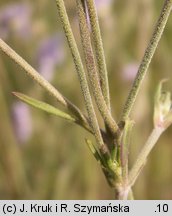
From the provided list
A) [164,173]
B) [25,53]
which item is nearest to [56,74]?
[25,53]

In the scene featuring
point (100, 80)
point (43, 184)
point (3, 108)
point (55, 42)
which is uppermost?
point (55, 42)

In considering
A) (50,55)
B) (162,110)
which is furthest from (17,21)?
(162,110)

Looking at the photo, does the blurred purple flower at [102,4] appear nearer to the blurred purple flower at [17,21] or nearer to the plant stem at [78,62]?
the blurred purple flower at [17,21]

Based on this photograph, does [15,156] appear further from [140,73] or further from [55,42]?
[140,73]

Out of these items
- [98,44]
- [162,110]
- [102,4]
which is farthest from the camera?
[102,4]

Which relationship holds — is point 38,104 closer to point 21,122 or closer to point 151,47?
point 151,47

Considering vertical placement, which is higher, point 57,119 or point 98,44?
point 57,119
